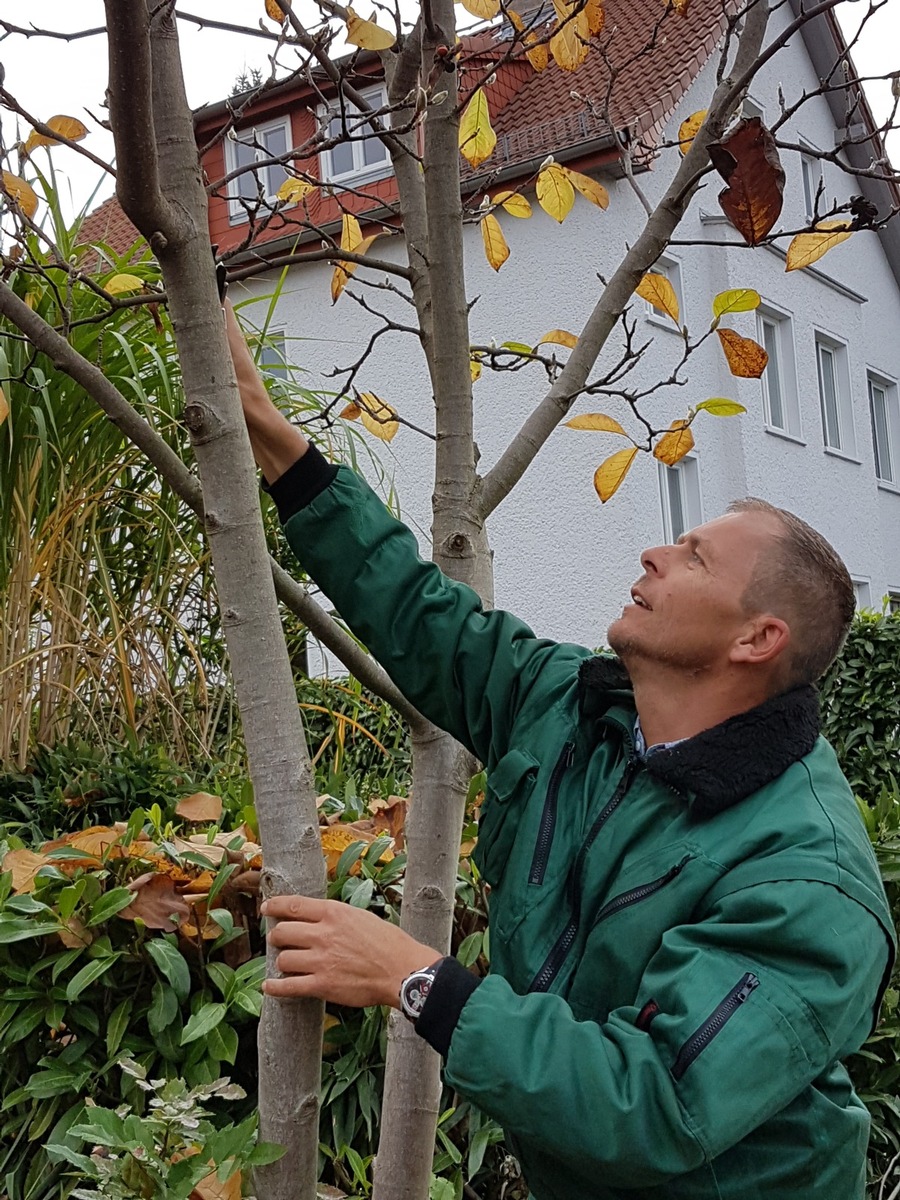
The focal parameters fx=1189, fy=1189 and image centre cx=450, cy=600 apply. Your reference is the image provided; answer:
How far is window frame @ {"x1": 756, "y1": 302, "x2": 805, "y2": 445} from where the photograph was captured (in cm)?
1312

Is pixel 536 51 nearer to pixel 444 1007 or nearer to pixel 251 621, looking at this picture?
pixel 251 621

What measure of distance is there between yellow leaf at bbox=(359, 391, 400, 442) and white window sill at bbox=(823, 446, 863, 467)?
40.1ft

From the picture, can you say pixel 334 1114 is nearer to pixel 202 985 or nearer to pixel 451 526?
pixel 202 985

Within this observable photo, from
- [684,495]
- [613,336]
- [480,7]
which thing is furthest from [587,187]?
[684,495]

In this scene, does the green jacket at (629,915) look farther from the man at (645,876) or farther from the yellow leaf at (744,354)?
the yellow leaf at (744,354)

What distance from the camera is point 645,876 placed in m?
1.54

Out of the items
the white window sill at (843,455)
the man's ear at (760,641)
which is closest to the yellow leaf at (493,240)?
the man's ear at (760,641)

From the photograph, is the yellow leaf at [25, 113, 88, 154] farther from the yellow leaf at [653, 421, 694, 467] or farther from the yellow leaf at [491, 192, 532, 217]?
the yellow leaf at [653, 421, 694, 467]

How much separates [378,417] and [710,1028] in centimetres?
153

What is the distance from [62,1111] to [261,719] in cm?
98

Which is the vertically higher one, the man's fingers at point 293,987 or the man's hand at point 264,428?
the man's hand at point 264,428

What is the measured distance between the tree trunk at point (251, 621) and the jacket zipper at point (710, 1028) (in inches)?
19.8

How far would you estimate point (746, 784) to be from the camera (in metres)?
1.56

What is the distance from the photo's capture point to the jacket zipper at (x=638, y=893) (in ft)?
4.94
